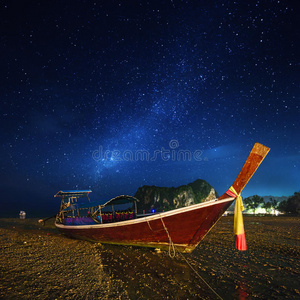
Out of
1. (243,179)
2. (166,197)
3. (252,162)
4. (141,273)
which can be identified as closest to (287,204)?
(166,197)

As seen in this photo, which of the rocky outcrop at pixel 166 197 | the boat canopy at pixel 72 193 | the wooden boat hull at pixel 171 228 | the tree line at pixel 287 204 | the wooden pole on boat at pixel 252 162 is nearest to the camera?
the wooden pole on boat at pixel 252 162

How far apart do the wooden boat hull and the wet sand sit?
0.80 metres

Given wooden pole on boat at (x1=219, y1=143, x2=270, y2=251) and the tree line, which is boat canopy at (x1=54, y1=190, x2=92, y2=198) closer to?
wooden pole on boat at (x1=219, y1=143, x2=270, y2=251)

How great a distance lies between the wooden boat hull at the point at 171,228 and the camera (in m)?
8.08

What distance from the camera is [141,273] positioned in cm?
769

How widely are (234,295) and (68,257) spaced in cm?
822

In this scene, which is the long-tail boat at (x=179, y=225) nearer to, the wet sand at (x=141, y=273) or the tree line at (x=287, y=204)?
the wet sand at (x=141, y=273)

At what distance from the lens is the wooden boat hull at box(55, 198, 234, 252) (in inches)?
318

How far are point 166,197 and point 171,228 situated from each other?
7601cm

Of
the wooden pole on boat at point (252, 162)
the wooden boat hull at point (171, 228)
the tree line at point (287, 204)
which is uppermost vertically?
the wooden pole on boat at point (252, 162)

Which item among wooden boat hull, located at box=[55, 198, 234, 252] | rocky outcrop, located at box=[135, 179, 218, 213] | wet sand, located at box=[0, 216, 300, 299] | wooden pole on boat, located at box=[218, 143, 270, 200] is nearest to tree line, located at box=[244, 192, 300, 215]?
rocky outcrop, located at box=[135, 179, 218, 213]

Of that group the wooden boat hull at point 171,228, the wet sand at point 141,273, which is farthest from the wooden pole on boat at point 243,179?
the wet sand at point 141,273

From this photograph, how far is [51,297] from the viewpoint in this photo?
538 cm

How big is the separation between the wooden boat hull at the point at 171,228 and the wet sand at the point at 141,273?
796mm
